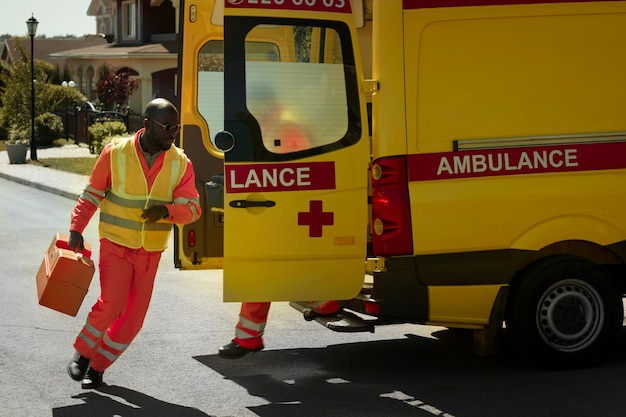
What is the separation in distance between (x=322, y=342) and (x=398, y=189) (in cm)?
185

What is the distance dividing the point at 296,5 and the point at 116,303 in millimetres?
2043

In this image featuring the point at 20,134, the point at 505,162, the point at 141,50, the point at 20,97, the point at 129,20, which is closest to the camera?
the point at 505,162

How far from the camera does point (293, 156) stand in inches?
273

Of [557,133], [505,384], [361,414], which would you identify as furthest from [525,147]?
[361,414]

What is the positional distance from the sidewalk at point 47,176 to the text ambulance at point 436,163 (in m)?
14.7

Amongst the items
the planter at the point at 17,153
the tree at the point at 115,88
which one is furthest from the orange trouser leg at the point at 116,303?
the tree at the point at 115,88

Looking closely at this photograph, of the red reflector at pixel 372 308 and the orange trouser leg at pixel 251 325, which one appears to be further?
the orange trouser leg at pixel 251 325

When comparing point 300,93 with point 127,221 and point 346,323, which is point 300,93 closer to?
point 127,221

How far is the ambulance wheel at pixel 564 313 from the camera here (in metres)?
7.26

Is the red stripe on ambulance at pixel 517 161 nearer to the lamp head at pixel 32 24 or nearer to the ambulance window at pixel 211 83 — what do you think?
the ambulance window at pixel 211 83

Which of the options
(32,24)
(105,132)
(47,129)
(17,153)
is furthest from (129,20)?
(105,132)

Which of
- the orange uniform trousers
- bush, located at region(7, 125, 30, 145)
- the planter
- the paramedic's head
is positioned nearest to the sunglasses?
the paramedic's head

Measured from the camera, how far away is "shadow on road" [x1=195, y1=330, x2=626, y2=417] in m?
6.51

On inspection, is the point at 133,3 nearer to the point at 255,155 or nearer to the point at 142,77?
the point at 142,77
